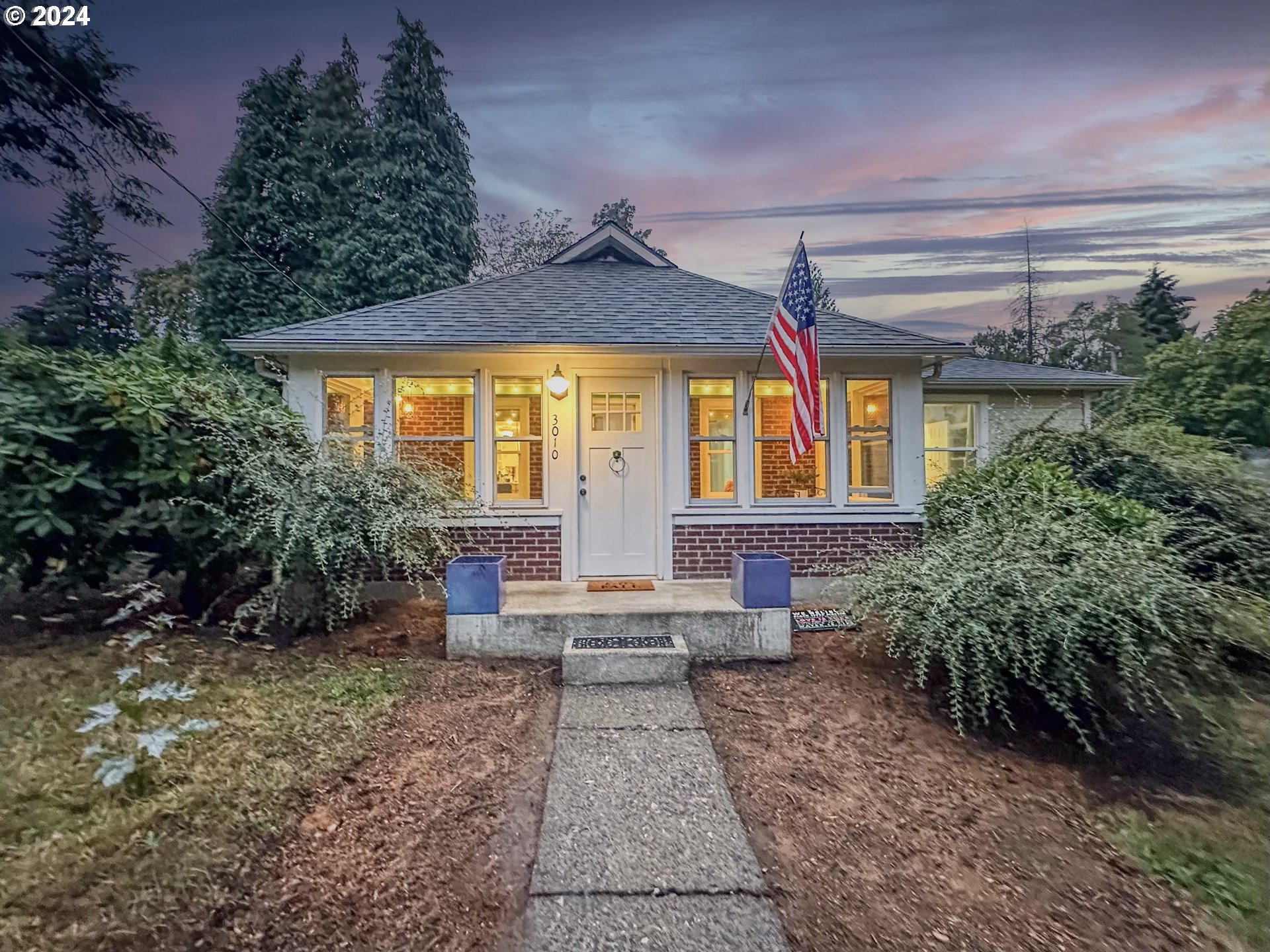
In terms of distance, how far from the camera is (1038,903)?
7.11ft

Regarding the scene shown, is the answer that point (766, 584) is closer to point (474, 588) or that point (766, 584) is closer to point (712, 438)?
point (712, 438)

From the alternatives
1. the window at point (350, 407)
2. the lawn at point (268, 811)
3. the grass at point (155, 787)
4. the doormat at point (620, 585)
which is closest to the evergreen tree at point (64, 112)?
the window at point (350, 407)

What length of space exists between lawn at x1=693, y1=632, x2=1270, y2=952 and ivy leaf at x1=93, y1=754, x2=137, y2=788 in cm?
268

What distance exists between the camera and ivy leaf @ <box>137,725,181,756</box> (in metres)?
2.55

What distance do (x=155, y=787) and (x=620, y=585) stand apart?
368 centimetres

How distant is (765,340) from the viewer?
588 cm

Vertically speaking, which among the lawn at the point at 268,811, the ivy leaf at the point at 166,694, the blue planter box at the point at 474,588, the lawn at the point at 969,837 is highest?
the blue planter box at the point at 474,588

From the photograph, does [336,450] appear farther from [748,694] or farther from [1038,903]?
[1038,903]

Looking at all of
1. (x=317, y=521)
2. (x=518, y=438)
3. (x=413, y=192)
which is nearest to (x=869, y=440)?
(x=518, y=438)

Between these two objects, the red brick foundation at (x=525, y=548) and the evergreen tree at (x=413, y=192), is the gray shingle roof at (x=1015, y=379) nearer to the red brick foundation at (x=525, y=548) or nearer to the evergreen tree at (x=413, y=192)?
the red brick foundation at (x=525, y=548)

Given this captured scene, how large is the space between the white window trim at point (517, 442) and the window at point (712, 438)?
1533mm

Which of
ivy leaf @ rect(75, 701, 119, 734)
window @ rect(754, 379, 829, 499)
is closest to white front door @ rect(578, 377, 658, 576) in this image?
window @ rect(754, 379, 829, 499)

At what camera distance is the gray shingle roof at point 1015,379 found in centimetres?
921

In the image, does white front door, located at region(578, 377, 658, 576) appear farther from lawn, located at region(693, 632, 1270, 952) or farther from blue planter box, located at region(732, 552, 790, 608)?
lawn, located at region(693, 632, 1270, 952)
